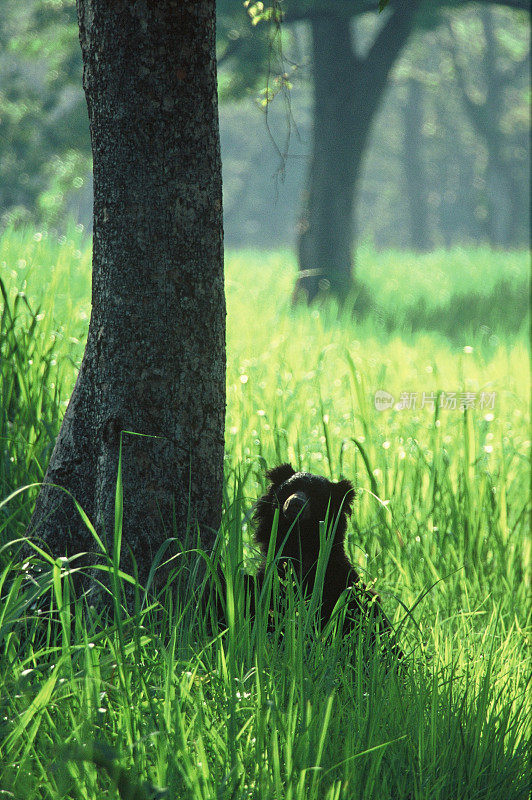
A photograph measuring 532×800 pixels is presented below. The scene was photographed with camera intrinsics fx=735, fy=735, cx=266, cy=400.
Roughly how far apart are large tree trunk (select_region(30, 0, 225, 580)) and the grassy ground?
0.87 ft

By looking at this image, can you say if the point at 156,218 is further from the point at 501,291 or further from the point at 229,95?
the point at 501,291

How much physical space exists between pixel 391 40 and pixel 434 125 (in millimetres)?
35574

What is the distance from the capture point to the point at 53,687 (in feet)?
5.10

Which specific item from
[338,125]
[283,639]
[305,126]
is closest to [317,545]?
[283,639]

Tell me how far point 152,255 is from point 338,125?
11.7 meters

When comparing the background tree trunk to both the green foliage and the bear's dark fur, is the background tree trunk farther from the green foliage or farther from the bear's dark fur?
the bear's dark fur

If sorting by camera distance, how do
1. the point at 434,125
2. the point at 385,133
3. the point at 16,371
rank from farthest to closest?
the point at 385,133
the point at 434,125
the point at 16,371

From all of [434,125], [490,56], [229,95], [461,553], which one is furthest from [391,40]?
[434,125]

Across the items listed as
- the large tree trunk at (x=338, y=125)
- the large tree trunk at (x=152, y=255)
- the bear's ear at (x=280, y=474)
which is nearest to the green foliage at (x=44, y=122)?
the large tree trunk at (x=338, y=125)

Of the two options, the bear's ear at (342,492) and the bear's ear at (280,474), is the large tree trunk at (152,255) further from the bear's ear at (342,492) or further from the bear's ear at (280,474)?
the bear's ear at (342,492)

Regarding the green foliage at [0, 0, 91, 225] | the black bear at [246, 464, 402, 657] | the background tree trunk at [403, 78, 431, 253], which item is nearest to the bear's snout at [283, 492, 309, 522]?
the black bear at [246, 464, 402, 657]

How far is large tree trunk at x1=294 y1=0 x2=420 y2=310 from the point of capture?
1270 cm

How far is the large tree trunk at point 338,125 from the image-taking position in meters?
12.7

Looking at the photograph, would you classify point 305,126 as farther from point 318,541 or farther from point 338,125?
point 318,541
